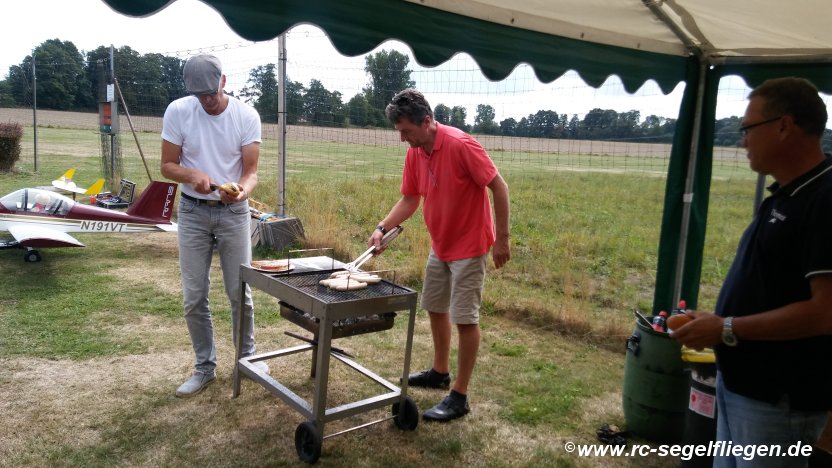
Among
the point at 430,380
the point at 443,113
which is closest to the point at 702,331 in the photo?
the point at 430,380

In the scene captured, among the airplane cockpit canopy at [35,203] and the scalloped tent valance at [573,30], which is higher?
the scalloped tent valance at [573,30]

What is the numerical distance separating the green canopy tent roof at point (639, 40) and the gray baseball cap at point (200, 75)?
2.67ft

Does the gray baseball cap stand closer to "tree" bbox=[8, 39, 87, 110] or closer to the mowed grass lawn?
the mowed grass lawn

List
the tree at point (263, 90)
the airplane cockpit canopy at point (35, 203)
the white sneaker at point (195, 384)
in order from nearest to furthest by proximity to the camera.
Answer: the white sneaker at point (195, 384) → the airplane cockpit canopy at point (35, 203) → the tree at point (263, 90)

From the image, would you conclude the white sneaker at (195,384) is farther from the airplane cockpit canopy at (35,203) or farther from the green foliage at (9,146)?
the green foliage at (9,146)

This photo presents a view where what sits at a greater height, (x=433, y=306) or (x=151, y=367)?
(x=433, y=306)

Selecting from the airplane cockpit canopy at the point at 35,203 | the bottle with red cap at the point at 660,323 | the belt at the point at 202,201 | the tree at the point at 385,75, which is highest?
the tree at the point at 385,75

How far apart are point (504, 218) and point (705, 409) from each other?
56.2 inches

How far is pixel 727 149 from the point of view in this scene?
4.17 meters

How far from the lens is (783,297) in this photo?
1.65 metres

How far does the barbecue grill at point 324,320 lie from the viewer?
2748mm

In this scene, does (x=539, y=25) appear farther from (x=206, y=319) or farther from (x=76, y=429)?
(x=76, y=429)

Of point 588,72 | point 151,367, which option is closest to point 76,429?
point 151,367

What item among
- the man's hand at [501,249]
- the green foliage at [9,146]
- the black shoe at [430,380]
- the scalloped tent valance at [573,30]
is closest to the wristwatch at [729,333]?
the man's hand at [501,249]
